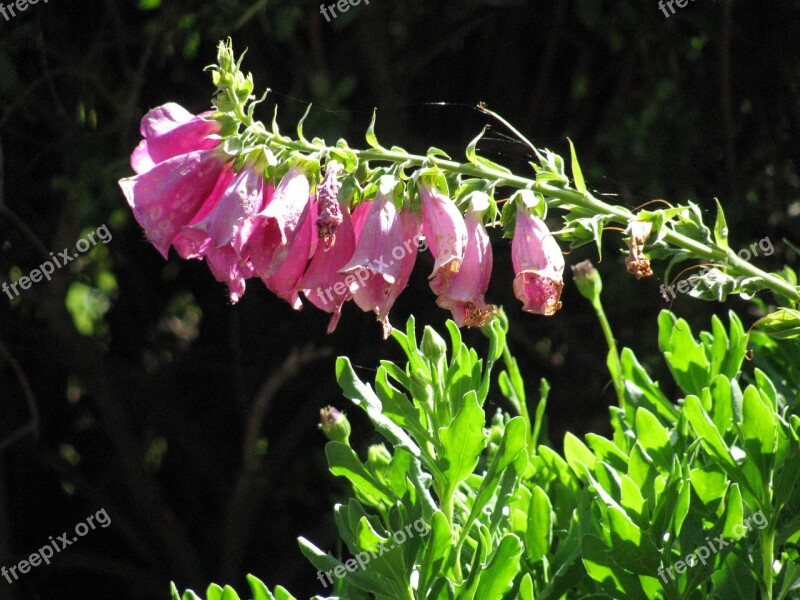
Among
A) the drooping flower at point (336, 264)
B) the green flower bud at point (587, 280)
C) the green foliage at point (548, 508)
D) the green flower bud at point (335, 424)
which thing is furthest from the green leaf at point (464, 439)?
the green flower bud at point (587, 280)

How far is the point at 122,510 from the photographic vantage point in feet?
7.54

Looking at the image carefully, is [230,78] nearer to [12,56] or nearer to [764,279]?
[764,279]

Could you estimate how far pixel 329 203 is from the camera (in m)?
0.71

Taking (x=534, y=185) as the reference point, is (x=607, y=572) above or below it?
below

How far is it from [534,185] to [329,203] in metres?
0.15

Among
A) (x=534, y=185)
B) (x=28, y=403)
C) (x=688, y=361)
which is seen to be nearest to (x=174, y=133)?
(x=534, y=185)

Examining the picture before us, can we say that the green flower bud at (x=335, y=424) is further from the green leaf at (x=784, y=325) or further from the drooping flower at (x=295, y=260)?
the green leaf at (x=784, y=325)

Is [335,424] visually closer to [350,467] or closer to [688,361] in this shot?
[350,467]

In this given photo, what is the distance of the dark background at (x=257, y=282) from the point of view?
2.07 meters

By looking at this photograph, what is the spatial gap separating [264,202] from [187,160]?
6 cm

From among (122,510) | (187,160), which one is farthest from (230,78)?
(122,510)

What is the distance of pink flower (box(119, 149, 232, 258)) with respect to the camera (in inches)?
29.2

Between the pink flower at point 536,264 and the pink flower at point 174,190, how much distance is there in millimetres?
218

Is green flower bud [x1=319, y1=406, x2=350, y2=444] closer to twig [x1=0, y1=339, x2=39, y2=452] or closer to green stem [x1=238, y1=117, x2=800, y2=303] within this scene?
green stem [x1=238, y1=117, x2=800, y2=303]
